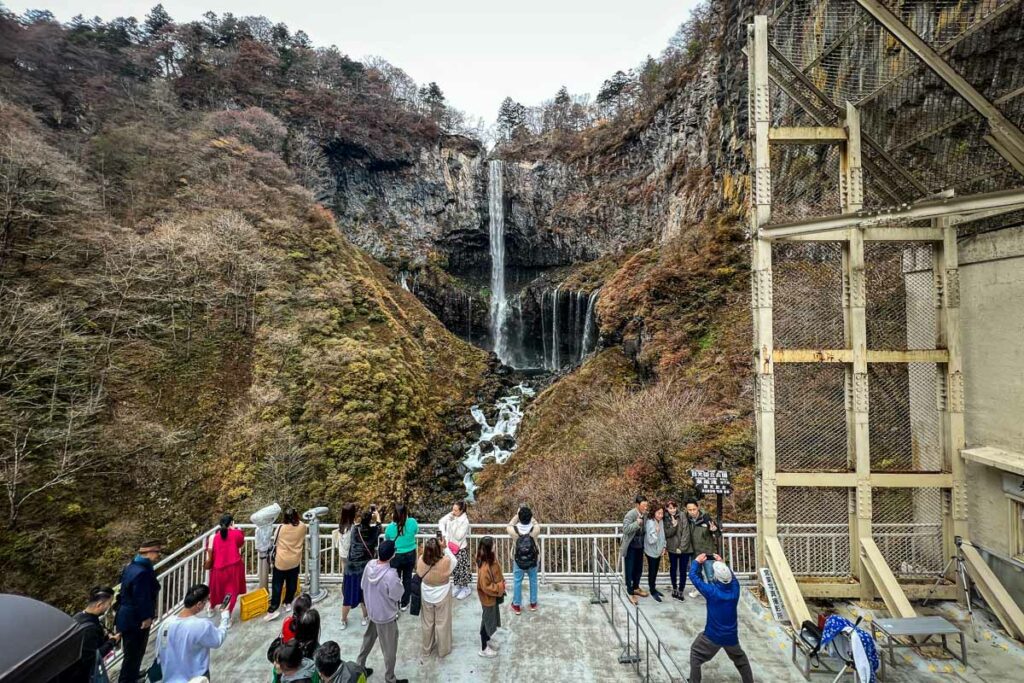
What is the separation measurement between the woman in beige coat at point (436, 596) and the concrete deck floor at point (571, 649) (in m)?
0.23

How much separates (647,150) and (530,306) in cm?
1668

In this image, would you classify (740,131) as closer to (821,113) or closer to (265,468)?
(821,113)

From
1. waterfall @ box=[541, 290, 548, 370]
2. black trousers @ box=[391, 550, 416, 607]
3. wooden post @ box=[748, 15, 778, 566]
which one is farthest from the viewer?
waterfall @ box=[541, 290, 548, 370]

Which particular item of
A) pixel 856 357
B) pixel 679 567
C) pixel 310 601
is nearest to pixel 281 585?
pixel 310 601

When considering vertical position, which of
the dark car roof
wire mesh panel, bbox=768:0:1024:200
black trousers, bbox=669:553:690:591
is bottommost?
black trousers, bbox=669:553:690:591

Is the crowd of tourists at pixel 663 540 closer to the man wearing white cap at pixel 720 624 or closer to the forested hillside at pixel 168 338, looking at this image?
the man wearing white cap at pixel 720 624

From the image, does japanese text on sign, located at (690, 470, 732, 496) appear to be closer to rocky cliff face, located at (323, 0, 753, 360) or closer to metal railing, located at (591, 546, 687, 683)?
metal railing, located at (591, 546, 687, 683)

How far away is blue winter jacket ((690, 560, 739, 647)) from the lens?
A: 432 centimetres

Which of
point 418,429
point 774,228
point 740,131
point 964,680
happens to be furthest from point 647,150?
point 964,680

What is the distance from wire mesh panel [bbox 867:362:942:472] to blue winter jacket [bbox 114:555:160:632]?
33.1ft

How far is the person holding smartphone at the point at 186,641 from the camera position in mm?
3719

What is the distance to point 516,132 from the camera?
2175 inches

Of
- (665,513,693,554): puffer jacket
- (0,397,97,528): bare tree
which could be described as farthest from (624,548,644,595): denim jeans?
(0,397,97,528): bare tree

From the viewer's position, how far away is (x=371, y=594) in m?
4.41
